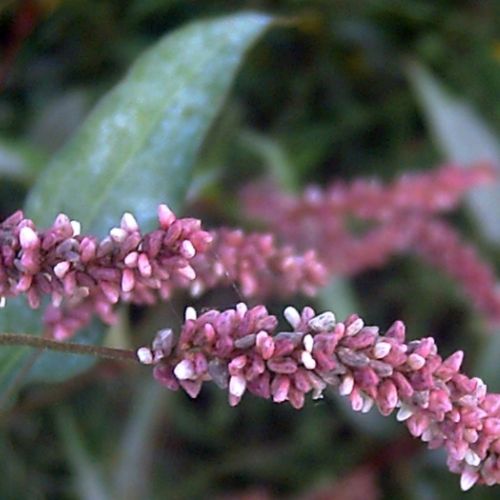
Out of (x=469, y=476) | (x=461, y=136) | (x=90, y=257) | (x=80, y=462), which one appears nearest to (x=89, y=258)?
(x=90, y=257)

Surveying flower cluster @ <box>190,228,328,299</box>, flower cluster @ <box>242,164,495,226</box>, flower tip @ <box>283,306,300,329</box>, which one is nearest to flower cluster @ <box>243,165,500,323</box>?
flower cluster @ <box>242,164,495,226</box>

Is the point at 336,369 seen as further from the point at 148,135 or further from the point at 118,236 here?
the point at 148,135

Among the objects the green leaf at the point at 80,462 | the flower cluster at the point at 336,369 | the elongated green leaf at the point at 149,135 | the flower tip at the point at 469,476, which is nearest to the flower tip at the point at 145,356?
the flower cluster at the point at 336,369

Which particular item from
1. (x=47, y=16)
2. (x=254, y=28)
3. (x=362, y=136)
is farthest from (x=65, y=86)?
(x=254, y=28)

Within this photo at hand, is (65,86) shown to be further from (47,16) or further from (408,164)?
(408,164)

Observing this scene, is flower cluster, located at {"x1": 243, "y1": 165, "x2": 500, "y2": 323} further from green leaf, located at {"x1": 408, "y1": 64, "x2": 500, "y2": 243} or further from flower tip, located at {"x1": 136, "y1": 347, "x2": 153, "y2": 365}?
flower tip, located at {"x1": 136, "y1": 347, "x2": 153, "y2": 365}

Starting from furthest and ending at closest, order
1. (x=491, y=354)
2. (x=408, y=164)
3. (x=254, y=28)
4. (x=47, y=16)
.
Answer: (x=408, y=164)
(x=491, y=354)
(x=47, y=16)
(x=254, y=28)
